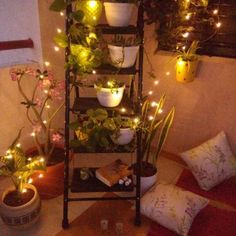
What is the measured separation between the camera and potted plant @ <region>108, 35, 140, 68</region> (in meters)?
1.84

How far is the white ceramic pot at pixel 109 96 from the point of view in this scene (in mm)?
1889

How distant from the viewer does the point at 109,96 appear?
1.90 metres

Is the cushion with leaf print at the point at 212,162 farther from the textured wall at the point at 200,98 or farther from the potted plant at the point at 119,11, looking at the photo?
the potted plant at the point at 119,11

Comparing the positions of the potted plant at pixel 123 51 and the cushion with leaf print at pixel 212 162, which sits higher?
the potted plant at pixel 123 51

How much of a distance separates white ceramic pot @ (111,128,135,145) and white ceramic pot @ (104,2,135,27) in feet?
2.18

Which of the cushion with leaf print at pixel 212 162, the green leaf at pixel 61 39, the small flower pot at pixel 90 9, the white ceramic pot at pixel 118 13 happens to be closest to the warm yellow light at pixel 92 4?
the small flower pot at pixel 90 9

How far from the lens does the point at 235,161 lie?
2.39m

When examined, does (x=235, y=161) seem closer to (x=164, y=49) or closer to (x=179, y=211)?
(x=179, y=211)

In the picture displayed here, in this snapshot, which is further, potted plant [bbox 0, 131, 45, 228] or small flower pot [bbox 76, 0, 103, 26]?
potted plant [bbox 0, 131, 45, 228]

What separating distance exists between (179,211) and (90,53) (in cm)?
115

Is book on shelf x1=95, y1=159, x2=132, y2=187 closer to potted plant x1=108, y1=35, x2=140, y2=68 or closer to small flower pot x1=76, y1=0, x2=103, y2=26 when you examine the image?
potted plant x1=108, y1=35, x2=140, y2=68

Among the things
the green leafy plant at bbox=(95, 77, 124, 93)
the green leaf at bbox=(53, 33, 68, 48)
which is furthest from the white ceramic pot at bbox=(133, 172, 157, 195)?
the green leaf at bbox=(53, 33, 68, 48)

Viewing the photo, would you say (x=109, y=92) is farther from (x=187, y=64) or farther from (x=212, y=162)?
(x=212, y=162)

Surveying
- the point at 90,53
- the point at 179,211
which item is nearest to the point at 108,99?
the point at 90,53
